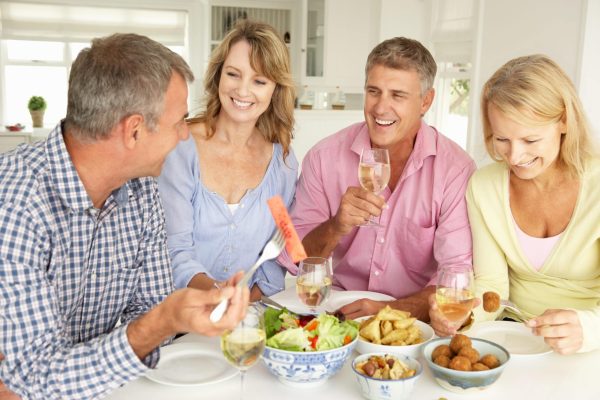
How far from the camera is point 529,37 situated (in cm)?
395

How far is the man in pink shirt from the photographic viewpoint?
2359mm

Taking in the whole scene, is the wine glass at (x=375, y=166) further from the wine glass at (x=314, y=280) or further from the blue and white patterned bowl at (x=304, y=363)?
the blue and white patterned bowl at (x=304, y=363)

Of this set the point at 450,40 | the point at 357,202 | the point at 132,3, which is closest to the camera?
the point at 357,202

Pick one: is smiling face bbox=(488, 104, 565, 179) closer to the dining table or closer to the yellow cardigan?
the yellow cardigan

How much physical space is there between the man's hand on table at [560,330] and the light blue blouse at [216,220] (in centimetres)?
119

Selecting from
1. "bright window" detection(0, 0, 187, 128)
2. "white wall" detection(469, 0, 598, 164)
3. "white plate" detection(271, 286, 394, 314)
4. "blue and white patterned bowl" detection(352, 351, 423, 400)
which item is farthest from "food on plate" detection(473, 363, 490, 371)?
"bright window" detection(0, 0, 187, 128)

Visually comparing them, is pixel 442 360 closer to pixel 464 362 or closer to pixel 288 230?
pixel 464 362

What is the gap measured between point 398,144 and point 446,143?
0.61 feet

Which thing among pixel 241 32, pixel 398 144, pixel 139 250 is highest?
pixel 241 32

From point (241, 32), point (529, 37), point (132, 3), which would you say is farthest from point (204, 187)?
point (132, 3)

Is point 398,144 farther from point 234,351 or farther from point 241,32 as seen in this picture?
point 234,351

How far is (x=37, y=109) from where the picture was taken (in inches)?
289

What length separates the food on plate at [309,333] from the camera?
148 centimetres

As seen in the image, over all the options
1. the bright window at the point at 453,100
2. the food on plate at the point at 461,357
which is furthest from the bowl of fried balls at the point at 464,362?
the bright window at the point at 453,100
